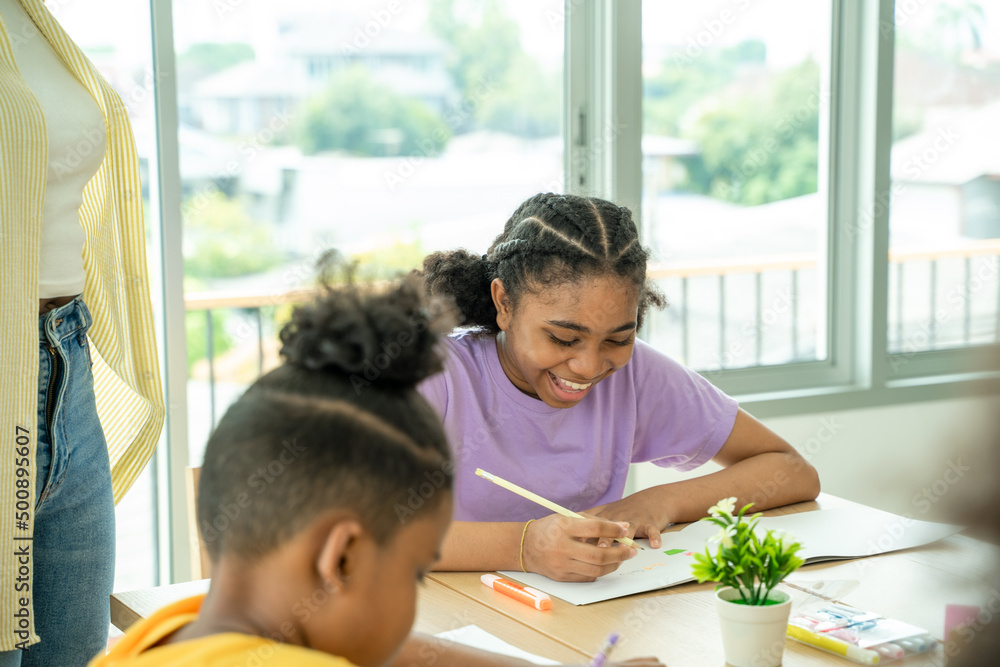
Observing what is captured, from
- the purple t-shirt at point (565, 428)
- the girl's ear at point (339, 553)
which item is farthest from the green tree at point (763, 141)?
the girl's ear at point (339, 553)

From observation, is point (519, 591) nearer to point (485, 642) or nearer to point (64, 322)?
point (485, 642)

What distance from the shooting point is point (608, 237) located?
4.79 ft

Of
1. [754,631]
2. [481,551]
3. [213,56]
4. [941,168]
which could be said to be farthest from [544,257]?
[941,168]

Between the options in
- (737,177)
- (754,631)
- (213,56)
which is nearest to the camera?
(754,631)

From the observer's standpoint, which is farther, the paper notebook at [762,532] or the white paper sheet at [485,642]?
the paper notebook at [762,532]

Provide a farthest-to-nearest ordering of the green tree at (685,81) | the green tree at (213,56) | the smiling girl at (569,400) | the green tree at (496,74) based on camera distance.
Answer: the green tree at (685,81) < the green tree at (496,74) < the green tree at (213,56) < the smiling girl at (569,400)

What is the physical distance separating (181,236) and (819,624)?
1780 mm

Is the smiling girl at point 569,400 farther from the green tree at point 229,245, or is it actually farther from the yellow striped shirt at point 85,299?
the green tree at point 229,245

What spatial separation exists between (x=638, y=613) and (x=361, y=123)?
216 centimetres

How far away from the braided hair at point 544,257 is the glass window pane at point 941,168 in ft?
6.24

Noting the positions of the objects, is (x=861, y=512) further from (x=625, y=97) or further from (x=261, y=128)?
(x=261, y=128)

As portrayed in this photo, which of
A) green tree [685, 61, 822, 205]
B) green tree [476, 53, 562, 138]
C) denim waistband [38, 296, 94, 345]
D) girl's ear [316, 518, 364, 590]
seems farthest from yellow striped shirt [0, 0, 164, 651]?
green tree [685, 61, 822, 205]

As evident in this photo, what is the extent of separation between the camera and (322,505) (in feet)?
2.33

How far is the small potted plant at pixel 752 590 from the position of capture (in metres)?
0.97
